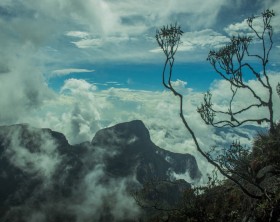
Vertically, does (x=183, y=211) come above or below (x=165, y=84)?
below

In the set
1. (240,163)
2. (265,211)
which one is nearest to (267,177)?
(240,163)

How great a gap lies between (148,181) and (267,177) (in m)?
12.2

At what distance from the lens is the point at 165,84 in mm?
27172

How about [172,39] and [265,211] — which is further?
[172,39]

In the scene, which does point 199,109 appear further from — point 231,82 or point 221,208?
point 221,208

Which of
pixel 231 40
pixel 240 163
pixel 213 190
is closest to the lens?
pixel 240 163

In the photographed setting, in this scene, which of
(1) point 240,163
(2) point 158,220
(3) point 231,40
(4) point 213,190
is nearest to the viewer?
(1) point 240,163

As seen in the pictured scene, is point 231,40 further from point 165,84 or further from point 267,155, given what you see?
point 267,155

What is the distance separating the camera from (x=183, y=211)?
32438 mm

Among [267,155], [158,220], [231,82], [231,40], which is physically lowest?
[158,220]

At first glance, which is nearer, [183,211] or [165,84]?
A: [165,84]

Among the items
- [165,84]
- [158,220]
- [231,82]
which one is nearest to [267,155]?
[231,82]

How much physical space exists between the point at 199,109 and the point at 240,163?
4.83 m

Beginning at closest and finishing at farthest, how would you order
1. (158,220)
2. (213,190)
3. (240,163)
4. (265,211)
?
(265,211) < (240,163) < (213,190) < (158,220)
